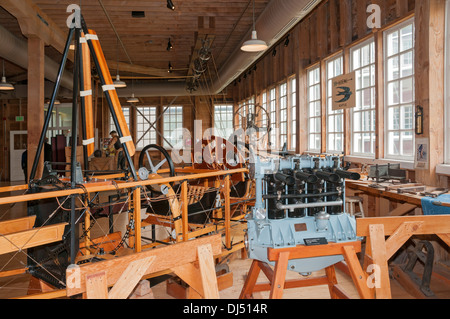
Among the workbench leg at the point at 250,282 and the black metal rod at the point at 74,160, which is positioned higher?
the black metal rod at the point at 74,160

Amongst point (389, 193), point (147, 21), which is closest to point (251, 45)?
point (389, 193)

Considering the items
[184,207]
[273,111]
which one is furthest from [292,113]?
[184,207]

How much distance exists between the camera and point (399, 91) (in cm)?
494

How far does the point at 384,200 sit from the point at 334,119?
2298 mm

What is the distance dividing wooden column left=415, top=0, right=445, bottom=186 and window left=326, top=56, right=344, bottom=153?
2.48 m

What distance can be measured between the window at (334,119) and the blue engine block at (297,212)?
4476 mm

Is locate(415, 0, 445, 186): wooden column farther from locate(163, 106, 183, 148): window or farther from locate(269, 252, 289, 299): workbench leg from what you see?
locate(163, 106, 183, 148): window

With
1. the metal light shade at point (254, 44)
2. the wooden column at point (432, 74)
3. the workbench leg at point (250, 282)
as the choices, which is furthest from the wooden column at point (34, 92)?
the wooden column at point (432, 74)

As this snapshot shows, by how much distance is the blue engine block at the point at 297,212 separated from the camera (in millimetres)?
2156

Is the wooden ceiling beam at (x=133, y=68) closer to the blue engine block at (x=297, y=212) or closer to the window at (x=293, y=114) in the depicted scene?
the window at (x=293, y=114)

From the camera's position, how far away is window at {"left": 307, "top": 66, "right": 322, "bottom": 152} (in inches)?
304

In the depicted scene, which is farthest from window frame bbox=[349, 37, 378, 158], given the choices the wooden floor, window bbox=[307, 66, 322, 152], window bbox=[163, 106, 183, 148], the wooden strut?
window bbox=[163, 106, 183, 148]

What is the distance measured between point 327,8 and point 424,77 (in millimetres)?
3355

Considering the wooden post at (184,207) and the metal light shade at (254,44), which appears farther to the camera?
the metal light shade at (254,44)
